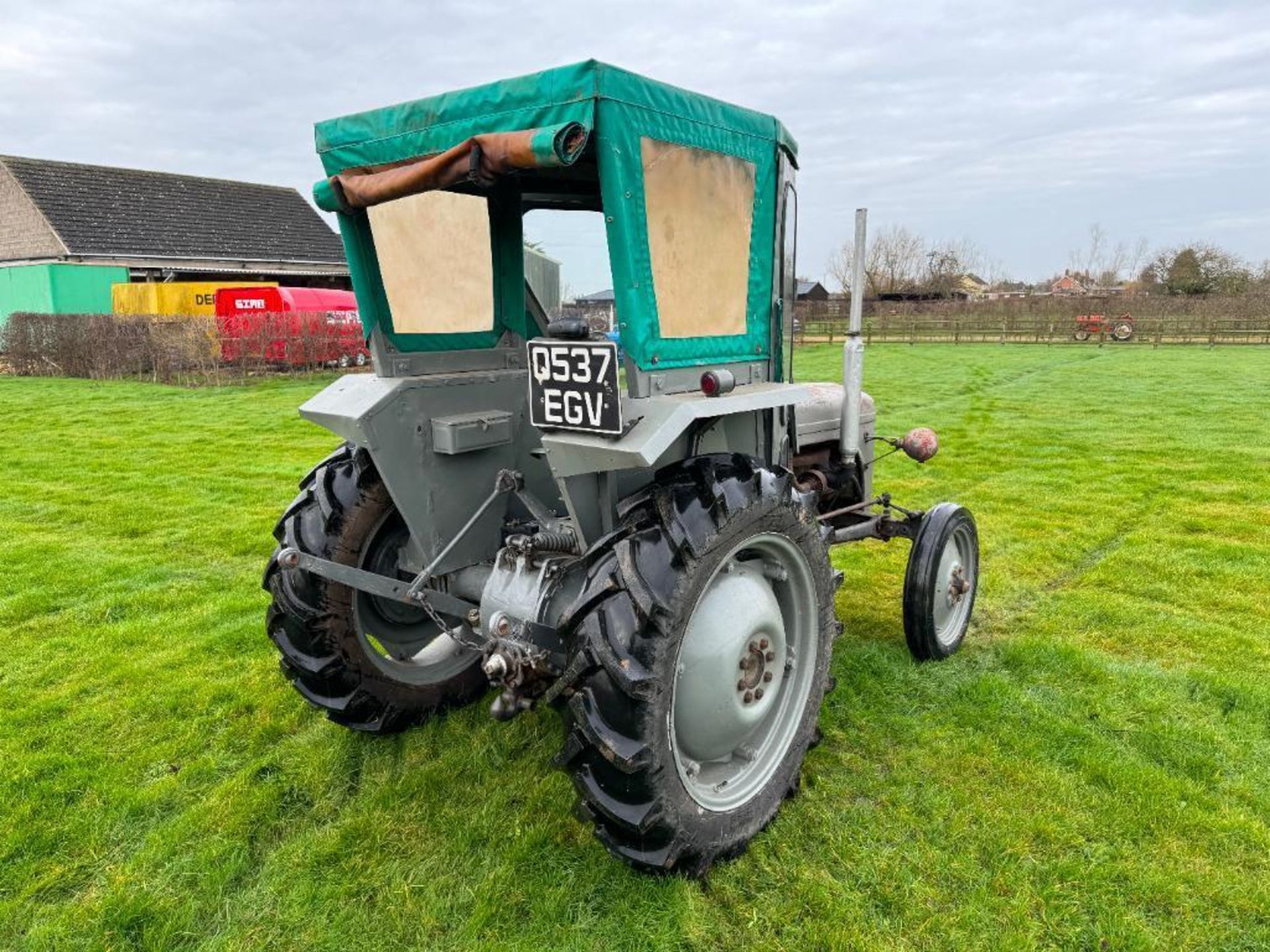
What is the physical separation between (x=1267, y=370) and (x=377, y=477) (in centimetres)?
2216

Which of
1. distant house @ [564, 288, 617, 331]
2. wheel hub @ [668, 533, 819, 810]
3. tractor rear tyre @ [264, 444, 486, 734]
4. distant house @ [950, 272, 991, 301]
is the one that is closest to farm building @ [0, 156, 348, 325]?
tractor rear tyre @ [264, 444, 486, 734]

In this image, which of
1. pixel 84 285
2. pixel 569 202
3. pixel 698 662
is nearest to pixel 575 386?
pixel 698 662

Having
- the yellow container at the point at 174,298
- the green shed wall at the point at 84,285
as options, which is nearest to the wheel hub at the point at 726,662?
the yellow container at the point at 174,298

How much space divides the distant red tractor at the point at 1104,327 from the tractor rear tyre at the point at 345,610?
107ft

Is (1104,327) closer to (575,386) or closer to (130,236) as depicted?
(130,236)

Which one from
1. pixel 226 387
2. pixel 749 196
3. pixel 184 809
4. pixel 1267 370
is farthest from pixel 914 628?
pixel 1267 370

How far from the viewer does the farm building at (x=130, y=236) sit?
76.1ft

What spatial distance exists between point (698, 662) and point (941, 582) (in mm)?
2001

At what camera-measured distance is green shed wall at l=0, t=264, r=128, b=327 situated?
2250 cm

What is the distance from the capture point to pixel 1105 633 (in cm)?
439

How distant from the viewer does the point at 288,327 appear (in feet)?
57.0

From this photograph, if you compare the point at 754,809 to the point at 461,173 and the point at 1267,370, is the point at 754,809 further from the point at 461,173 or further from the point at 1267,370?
the point at 1267,370

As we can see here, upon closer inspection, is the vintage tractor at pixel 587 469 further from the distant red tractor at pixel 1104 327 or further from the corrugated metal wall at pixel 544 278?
the distant red tractor at pixel 1104 327

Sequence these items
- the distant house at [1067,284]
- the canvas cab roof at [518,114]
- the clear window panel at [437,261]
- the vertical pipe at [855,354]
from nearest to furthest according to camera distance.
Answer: the canvas cab roof at [518,114]
the clear window panel at [437,261]
the vertical pipe at [855,354]
the distant house at [1067,284]
